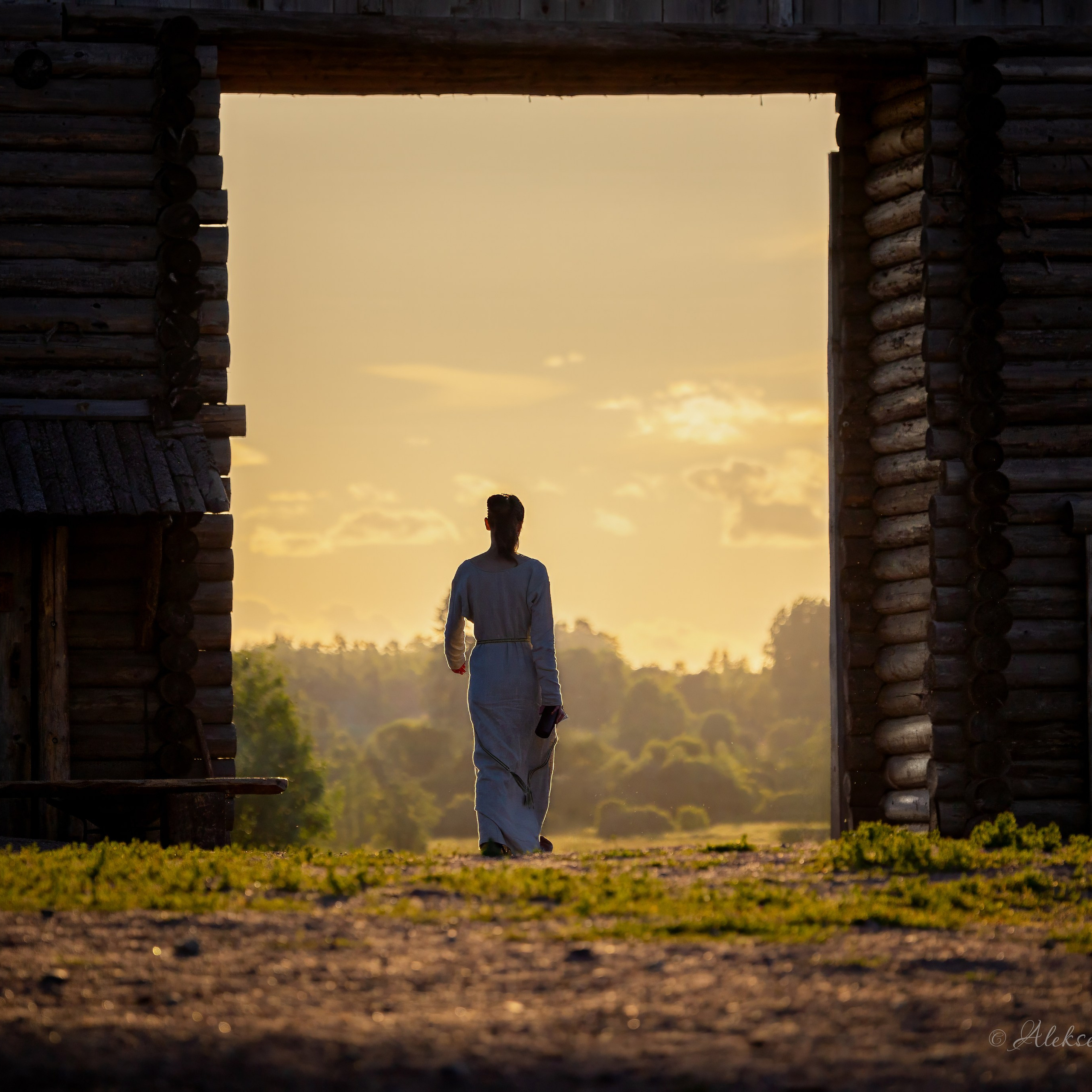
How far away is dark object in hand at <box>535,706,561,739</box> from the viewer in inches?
404

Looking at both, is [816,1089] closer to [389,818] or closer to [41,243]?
[41,243]

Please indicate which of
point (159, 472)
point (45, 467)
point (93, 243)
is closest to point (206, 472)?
point (159, 472)

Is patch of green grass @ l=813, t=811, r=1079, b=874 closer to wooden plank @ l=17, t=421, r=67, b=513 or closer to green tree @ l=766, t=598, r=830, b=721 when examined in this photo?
wooden plank @ l=17, t=421, r=67, b=513

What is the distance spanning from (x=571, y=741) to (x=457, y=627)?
125667mm

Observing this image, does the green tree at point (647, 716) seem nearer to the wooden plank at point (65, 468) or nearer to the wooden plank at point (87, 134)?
the wooden plank at point (87, 134)

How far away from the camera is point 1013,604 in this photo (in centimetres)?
1270

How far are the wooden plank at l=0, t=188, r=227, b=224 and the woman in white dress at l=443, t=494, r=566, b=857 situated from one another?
383 centimetres

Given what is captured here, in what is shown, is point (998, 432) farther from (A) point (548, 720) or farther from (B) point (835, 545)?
(A) point (548, 720)

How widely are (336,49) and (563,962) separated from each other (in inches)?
352

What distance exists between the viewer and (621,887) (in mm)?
7387

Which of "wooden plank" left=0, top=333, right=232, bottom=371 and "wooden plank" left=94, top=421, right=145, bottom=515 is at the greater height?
"wooden plank" left=0, top=333, right=232, bottom=371

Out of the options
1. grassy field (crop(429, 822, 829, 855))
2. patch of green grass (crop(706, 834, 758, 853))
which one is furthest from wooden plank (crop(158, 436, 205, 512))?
grassy field (crop(429, 822, 829, 855))

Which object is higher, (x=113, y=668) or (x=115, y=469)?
(x=115, y=469)

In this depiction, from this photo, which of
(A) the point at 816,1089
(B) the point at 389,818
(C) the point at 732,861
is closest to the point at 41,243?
(C) the point at 732,861
